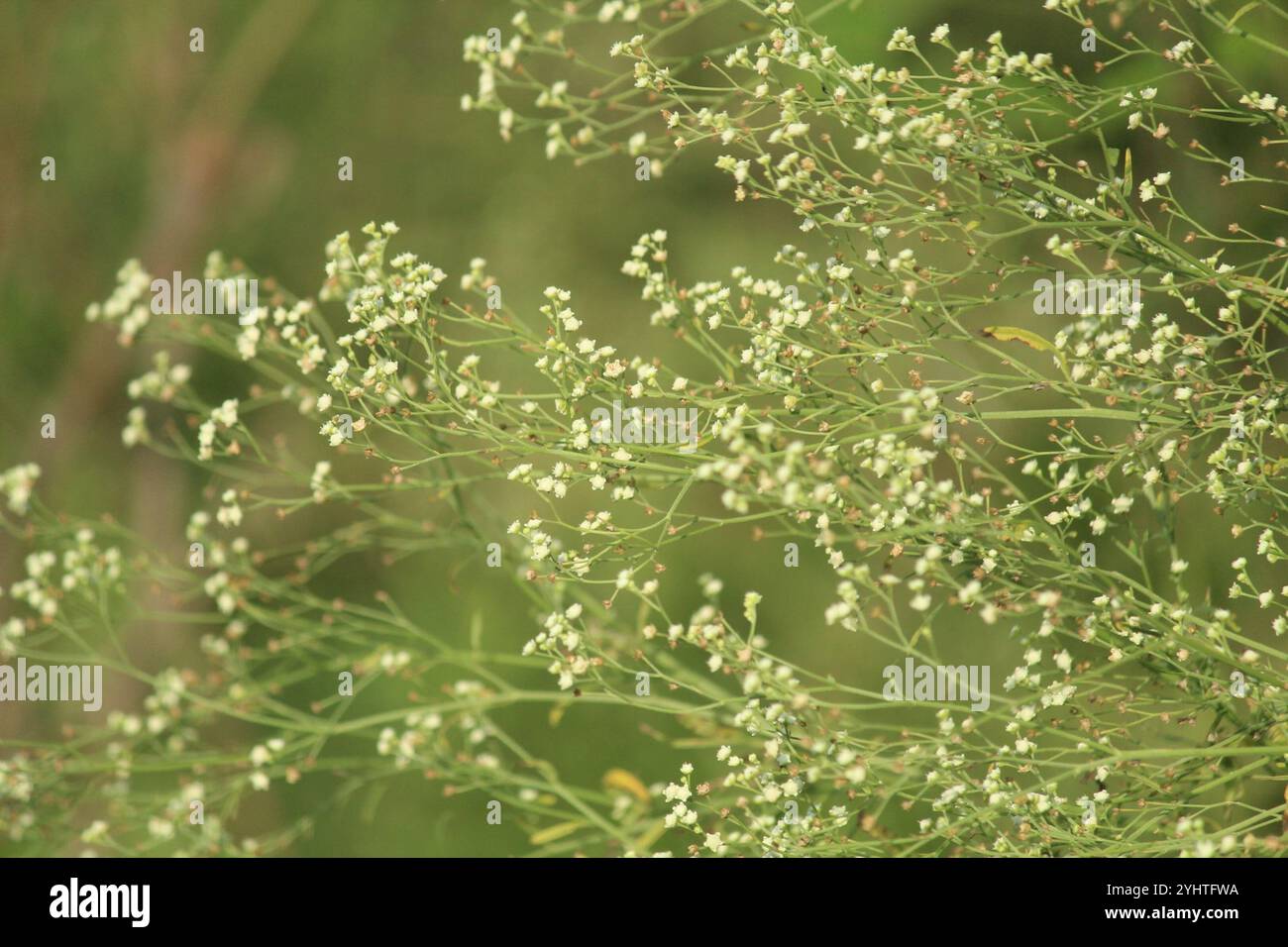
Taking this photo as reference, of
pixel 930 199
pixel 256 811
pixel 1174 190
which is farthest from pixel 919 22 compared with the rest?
pixel 256 811

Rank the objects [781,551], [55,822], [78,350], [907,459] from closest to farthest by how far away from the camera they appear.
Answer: [907,459] < [55,822] < [781,551] < [78,350]

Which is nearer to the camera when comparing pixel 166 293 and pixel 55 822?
pixel 55 822

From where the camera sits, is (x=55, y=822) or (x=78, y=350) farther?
(x=78, y=350)

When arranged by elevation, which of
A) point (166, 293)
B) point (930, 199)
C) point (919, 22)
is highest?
point (919, 22)

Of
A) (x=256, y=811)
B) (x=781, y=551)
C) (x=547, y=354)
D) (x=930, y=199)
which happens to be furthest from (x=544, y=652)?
(x=256, y=811)

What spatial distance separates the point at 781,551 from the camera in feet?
14.0

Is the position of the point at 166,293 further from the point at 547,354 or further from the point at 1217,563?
the point at 1217,563

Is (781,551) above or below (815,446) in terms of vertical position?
above

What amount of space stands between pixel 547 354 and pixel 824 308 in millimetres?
392

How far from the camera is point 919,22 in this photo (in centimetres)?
367

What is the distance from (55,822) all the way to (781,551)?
253 centimetres

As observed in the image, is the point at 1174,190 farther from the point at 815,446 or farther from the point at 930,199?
the point at 815,446

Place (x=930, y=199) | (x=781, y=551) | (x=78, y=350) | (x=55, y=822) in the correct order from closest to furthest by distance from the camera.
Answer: (x=930, y=199)
(x=55, y=822)
(x=781, y=551)
(x=78, y=350)

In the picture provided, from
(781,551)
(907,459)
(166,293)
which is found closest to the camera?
(907,459)
